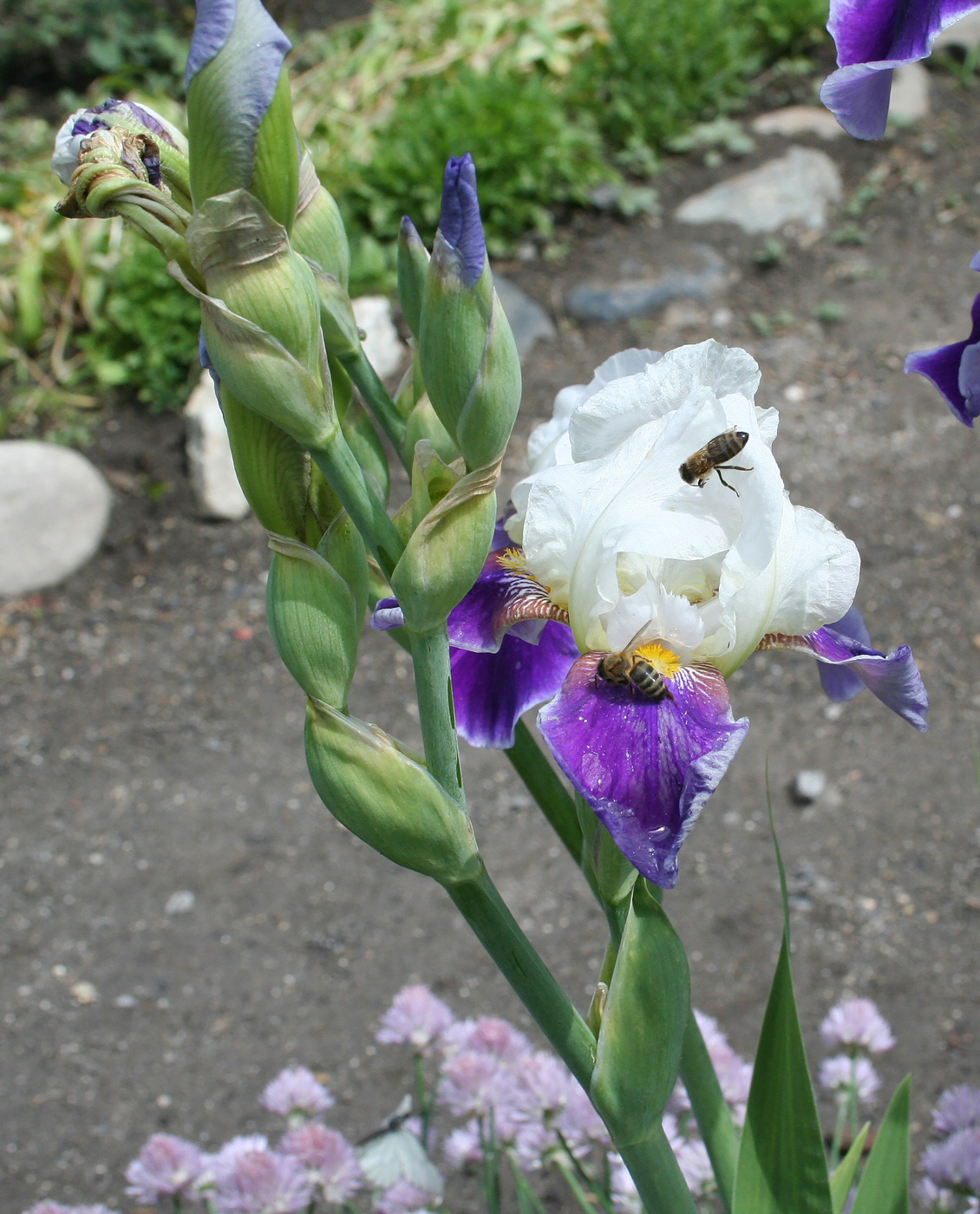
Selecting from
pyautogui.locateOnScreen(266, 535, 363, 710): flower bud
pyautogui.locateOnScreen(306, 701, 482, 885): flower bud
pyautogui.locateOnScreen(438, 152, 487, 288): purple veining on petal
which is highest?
Result: pyautogui.locateOnScreen(438, 152, 487, 288): purple veining on petal

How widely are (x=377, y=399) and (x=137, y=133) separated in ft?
0.61

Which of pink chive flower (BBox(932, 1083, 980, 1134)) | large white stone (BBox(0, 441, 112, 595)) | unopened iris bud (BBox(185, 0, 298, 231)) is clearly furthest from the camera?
large white stone (BBox(0, 441, 112, 595))

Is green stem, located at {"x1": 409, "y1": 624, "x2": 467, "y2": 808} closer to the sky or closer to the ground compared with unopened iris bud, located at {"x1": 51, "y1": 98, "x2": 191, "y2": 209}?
closer to the ground

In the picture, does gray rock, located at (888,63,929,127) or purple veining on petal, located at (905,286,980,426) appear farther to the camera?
gray rock, located at (888,63,929,127)

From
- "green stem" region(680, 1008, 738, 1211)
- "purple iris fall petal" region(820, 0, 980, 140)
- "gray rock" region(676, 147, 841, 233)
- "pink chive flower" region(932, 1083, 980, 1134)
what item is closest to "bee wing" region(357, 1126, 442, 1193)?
"green stem" region(680, 1008, 738, 1211)

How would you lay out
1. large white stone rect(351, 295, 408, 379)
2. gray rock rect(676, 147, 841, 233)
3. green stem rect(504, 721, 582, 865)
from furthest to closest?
1. gray rock rect(676, 147, 841, 233)
2. large white stone rect(351, 295, 408, 379)
3. green stem rect(504, 721, 582, 865)

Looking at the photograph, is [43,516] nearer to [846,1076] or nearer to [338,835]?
[338,835]

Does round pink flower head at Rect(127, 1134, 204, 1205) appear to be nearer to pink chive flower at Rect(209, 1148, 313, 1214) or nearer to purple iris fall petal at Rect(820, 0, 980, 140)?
pink chive flower at Rect(209, 1148, 313, 1214)

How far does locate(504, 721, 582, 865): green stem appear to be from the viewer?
650mm

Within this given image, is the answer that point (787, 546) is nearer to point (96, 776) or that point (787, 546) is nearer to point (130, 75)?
point (96, 776)

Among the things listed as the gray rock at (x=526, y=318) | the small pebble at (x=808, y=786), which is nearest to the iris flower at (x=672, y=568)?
the small pebble at (x=808, y=786)

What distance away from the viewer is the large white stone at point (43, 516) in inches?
119

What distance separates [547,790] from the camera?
65 cm

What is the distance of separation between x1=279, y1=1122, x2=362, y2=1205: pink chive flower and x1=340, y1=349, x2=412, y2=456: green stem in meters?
0.69
